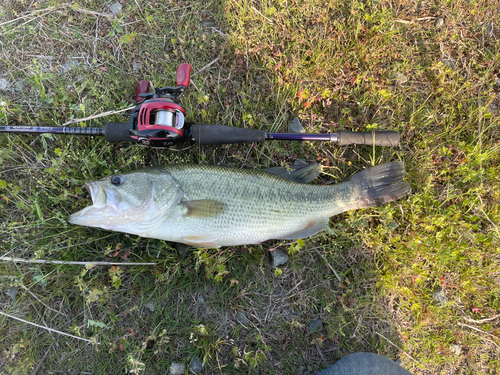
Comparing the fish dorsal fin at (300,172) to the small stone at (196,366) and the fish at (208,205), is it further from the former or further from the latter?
the small stone at (196,366)

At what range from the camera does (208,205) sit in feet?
8.49

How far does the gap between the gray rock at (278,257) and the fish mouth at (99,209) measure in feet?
5.40

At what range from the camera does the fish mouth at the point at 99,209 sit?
2.47 metres

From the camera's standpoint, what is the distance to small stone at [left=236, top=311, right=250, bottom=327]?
9.76 feet

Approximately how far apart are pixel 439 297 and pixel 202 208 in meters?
2.83

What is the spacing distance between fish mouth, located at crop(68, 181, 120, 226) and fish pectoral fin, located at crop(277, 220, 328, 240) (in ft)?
5.31

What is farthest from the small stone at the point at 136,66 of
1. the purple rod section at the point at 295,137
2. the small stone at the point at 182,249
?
the small stone at the point at 182,249

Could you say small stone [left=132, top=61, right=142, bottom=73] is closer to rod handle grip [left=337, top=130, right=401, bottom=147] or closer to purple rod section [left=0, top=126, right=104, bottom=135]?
purple rod section [left=0, top=126, right=104, bottom=135]

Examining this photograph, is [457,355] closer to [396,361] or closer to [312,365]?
[396,361]

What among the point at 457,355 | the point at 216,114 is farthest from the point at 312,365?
the point at 216,114

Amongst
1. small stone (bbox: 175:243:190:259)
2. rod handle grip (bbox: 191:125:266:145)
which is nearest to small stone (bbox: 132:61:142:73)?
rod handle grip (bbox: 191:125:266:145)

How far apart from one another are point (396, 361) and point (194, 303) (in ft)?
7.58

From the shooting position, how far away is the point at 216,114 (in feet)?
10.9

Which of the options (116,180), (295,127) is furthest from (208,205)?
(295,127)
